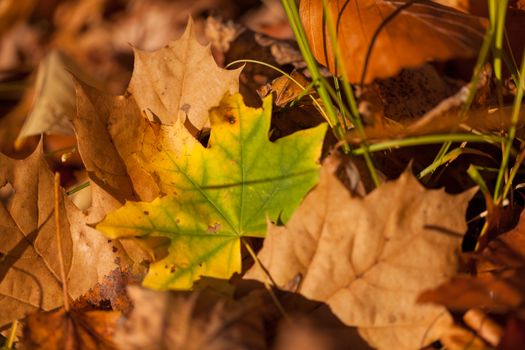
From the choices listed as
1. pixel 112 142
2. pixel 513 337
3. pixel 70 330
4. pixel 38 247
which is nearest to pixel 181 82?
pixel 112 142

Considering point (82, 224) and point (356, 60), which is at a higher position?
point (356, 60)

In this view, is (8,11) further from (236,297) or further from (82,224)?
(236,297)

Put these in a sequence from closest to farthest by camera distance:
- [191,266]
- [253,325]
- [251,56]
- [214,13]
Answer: [253,325]
[191,266]
[251,56]
[214,13]

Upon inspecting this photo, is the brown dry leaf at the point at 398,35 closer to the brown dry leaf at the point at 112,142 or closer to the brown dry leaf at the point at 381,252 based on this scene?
the brown dry leaf at the point at 381,252

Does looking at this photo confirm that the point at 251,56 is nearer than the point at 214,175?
No

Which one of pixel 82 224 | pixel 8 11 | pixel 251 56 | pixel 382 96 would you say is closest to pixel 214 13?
pixel 251 56

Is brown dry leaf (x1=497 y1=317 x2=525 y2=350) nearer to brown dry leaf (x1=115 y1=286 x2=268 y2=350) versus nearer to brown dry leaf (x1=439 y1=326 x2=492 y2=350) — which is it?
brown dry leaf (x1=439 y1=326 x2=492 y2=350)

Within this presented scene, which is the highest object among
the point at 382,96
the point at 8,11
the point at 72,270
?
the point at 382,96
